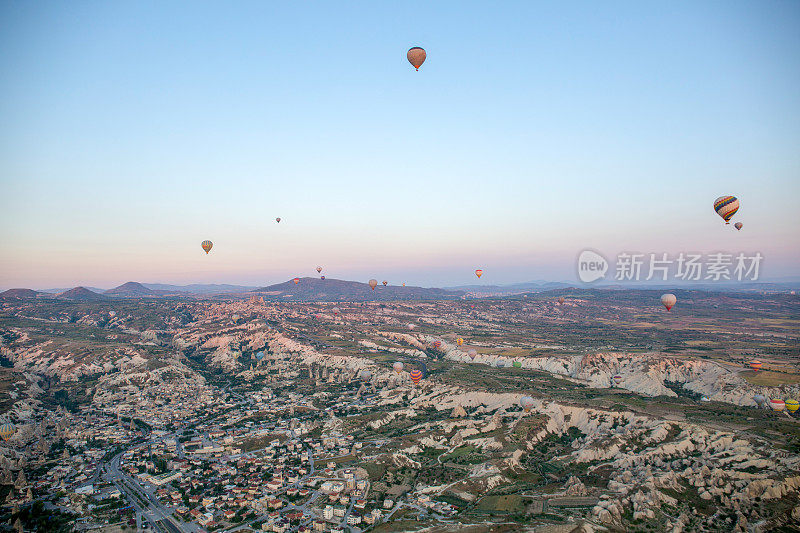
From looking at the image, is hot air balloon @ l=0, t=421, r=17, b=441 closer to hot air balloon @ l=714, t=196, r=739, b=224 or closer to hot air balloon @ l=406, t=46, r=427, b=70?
hot air balloon @ l=406, t=46, r=427, b=70

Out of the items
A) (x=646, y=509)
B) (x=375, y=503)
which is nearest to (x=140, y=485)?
(x=375, y=503)

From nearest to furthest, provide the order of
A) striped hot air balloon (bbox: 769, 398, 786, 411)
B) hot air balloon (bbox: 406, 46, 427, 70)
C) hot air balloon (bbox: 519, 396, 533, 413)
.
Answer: hot air balloon (bbox: 406, 46, 427, 70) < striped hot air balloon (bbox: 769, 398, 786, 411) < hot air balloon (bbox: 519, 396, 533, 413)

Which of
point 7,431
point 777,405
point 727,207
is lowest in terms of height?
point 7,431

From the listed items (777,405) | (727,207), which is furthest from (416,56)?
(777,405)

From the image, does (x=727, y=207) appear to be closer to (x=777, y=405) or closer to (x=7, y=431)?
(x=777, y=405)

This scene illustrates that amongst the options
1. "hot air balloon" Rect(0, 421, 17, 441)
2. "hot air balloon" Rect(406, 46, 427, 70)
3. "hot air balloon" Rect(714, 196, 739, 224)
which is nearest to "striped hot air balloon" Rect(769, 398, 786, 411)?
"hot air balloon" Rect(714, 196, 739, 224)

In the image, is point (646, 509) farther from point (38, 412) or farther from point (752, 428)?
point (38, 412)
